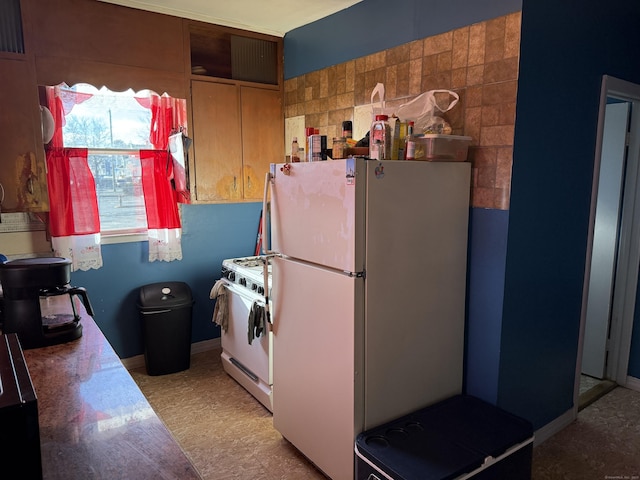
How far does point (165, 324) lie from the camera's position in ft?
11.0

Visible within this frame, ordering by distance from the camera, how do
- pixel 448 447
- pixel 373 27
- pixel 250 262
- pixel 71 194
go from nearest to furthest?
pixel 448 447 < pixel 373 27 < pixel 71 194 < pixel 250 262

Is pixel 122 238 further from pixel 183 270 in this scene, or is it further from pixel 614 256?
pixel 614 256

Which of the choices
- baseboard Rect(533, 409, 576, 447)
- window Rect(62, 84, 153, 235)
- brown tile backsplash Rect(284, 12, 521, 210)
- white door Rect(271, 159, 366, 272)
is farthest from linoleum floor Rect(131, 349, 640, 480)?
brown tile backsplash Rect(284, 12, 521, 210)

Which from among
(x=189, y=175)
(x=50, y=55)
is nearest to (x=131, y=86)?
(x=50, y=55)

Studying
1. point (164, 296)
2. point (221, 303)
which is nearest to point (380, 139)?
point (221, 303)

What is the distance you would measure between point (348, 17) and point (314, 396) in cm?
250

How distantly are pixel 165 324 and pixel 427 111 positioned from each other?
2.38 metres

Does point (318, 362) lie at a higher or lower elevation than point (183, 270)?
lower

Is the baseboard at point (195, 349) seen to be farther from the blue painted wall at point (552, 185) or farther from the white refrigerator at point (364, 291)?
the blue painted wall at point (552, 185)

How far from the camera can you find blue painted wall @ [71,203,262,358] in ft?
11.0

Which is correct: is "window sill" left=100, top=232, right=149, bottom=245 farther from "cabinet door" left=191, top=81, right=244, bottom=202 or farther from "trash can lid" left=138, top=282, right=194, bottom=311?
"cabinet door" left=191, top=81, right=244, bottom=202

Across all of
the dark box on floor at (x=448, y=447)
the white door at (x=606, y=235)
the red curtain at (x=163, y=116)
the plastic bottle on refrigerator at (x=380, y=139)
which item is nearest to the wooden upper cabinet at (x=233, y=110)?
the red curtain at (x=163, y=116)

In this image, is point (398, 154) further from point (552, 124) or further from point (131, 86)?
point (131, 86)

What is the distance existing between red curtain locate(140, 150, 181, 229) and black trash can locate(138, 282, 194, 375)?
1.66 feet
